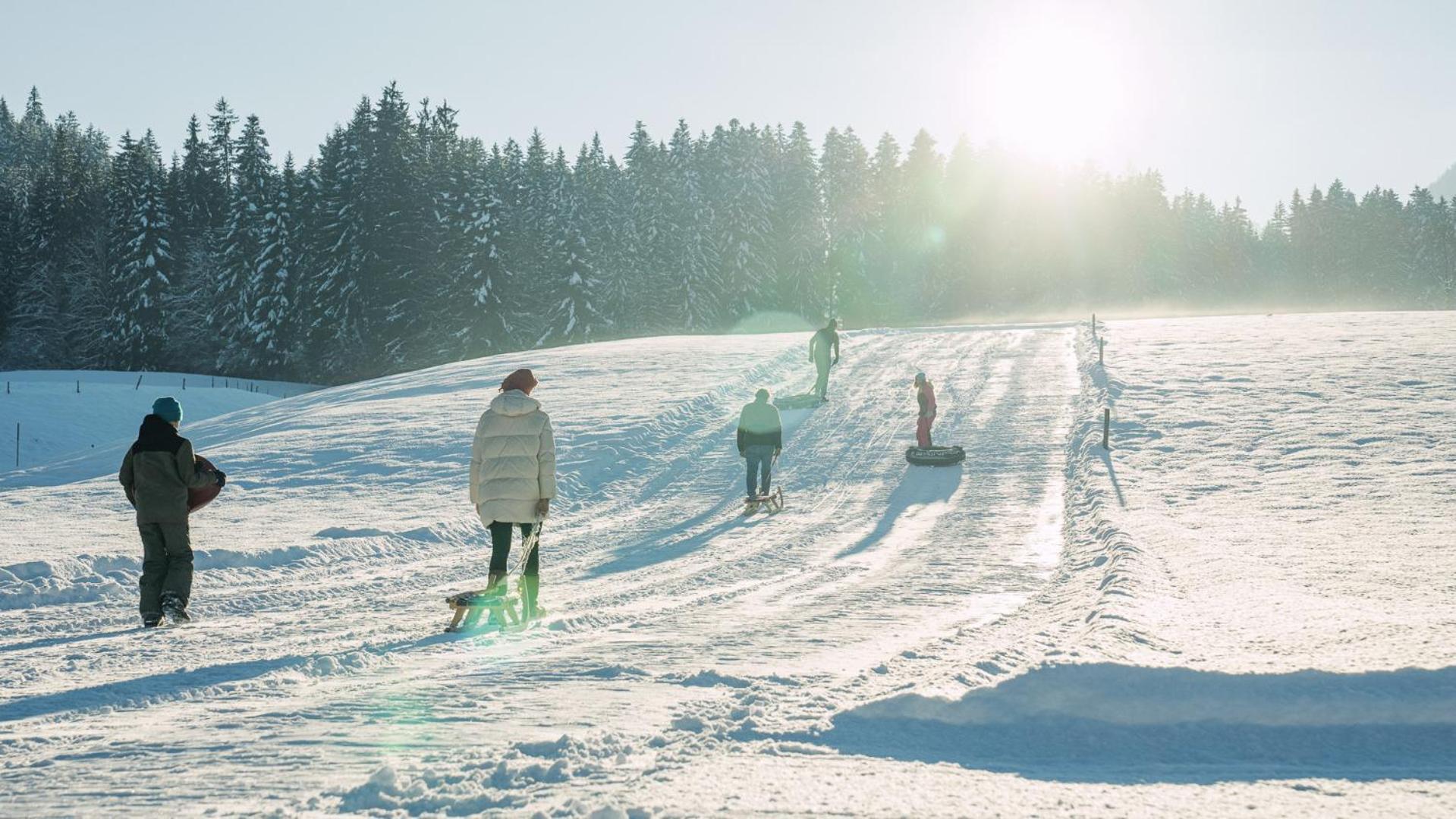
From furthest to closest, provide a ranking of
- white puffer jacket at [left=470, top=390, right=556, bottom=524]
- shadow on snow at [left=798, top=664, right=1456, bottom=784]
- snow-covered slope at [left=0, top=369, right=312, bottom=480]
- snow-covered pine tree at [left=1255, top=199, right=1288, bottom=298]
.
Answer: snow-covered pine tree at [left=1255, top=199, right=1288, bottom=298] → snow-covered slope at [left=0, top=369, right=312, bottom=480] → white puffer jacket at [left=470, top=390, right=556, bottom=524] → shadow on snow at [left=798, top=664, right=1456, bottom=784]

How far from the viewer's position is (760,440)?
48.0 feet

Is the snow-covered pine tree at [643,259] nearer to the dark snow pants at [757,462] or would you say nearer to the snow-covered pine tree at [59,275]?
the snow-covered pine tree at [59,275]

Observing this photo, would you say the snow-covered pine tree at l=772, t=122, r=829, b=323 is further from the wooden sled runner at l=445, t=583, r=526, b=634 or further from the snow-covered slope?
the wooden sled runner at l=445, t=583, r=526, b=634

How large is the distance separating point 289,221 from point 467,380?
1355 inches

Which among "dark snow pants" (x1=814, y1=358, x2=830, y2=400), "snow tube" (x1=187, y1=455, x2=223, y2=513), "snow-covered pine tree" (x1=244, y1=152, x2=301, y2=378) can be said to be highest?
"snow-covered pine tree" (x1=244, y1=152, x2=301, y2=378)

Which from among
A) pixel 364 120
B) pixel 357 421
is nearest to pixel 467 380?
pixel 357 421

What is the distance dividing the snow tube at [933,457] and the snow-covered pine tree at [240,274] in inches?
1960

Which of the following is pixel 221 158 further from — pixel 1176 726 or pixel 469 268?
pixel 1176 726

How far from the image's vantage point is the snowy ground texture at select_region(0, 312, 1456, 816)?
14.1ft

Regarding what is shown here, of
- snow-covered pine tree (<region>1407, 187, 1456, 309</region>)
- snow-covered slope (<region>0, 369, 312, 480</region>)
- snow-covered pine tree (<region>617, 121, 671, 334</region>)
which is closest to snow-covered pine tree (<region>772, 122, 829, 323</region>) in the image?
snow-covered pine tree (<region>617, 121, 671, 334</region>)

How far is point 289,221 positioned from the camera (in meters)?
58.1

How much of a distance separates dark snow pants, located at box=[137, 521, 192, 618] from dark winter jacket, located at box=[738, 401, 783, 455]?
7934 millimetres

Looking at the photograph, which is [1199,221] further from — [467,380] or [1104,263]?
[467,380]

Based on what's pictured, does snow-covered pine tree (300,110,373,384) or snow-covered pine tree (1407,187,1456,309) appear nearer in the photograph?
snow-covered pine tree (300,110,373,384)
